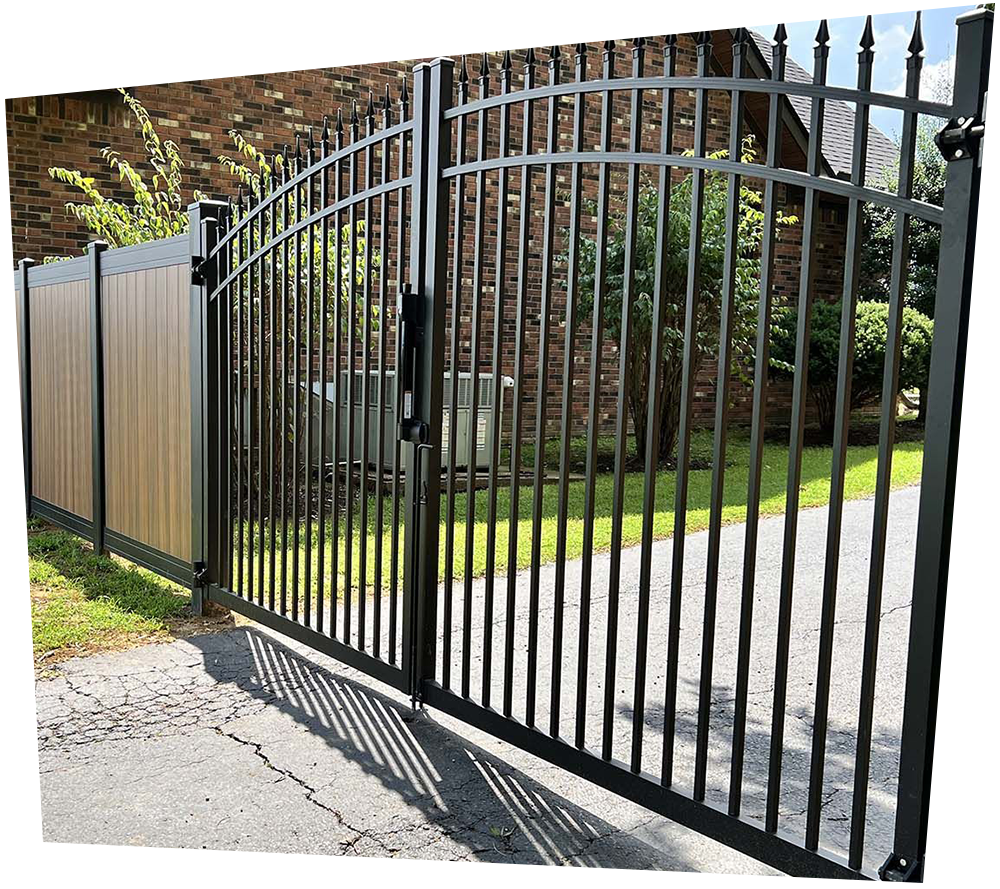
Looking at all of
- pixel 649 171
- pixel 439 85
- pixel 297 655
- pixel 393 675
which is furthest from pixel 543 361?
pixel 649 171

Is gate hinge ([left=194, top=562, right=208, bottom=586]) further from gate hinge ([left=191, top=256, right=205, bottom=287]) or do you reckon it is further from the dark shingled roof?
the dark shingled roof

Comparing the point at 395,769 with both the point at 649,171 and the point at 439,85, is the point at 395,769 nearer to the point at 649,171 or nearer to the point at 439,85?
the point at 439,85

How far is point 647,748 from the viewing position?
3.57 m

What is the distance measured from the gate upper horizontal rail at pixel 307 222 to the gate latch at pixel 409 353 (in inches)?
16.7

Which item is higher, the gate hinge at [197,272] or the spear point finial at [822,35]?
the spear point finial at [822,35]

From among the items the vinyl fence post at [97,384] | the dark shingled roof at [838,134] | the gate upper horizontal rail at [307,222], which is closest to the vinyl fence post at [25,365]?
the vinyl fence post at [97,384]

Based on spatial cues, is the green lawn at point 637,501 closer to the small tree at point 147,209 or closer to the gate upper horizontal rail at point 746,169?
the small tree at point 147,209

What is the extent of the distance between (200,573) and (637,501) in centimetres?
434

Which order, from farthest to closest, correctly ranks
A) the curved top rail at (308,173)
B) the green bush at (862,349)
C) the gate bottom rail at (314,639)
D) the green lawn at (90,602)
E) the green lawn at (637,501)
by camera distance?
the green bush at (862,349) < the green lawn at (637,501) < the green lawn at (90,602) < the gate bottom rail at (314,639) < the curved top rail at (308,173)

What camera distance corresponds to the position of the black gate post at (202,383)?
4.92 meters

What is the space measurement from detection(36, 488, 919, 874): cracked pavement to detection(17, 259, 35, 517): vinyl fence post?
3.83 meters

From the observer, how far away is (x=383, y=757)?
3.48m

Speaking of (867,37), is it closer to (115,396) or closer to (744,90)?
(744,90)

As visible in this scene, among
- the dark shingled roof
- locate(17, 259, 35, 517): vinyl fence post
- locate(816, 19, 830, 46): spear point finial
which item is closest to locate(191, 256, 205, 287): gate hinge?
locate(17, 259, 35, 517): vinyl fence post
